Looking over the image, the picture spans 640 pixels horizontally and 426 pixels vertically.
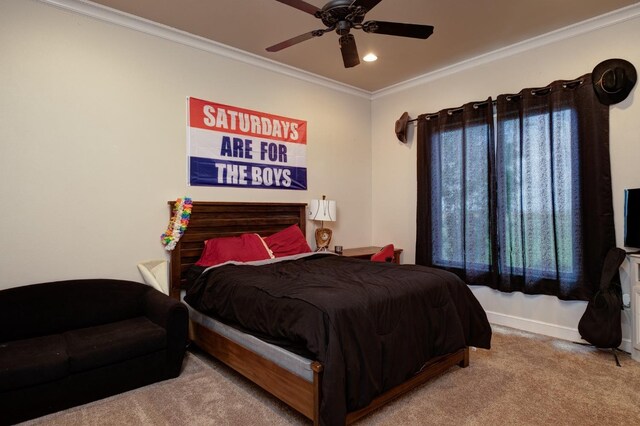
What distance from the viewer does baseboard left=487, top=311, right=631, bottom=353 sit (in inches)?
132

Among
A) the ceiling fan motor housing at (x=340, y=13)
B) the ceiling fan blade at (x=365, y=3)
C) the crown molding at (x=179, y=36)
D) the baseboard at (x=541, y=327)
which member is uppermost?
the crown molding at (x=179, y=36)

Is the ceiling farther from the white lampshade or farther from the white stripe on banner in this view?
the white lampshade

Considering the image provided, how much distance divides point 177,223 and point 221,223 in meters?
0.46

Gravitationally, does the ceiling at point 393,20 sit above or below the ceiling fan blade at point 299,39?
above

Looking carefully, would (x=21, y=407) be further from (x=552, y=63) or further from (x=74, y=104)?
(x=552, y=63)

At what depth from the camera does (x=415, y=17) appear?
3158 mm

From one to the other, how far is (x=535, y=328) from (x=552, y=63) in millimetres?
2618

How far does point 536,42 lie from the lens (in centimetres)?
362

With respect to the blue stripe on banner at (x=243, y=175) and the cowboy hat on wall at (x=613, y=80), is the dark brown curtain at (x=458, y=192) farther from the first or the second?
the blue stripe on banner at (x=243, y=175)

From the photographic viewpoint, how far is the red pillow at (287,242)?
12.6 ft

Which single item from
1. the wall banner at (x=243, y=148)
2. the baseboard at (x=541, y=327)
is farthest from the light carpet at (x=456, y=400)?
the wall banner at (x=243, y=148)

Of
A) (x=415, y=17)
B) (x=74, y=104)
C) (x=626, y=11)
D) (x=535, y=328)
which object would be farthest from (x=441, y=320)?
(x=74, y=104)

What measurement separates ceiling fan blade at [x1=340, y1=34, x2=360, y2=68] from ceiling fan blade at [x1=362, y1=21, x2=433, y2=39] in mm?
132

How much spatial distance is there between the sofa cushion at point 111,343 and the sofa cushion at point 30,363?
6 cm
